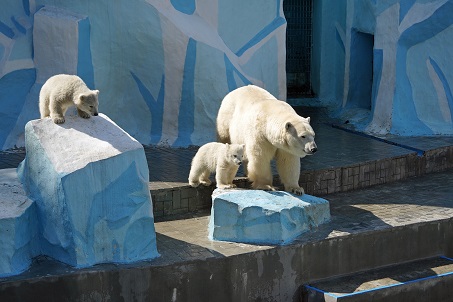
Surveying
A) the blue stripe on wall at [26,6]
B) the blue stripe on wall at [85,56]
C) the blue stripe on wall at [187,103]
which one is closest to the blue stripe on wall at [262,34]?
the blue stripe on wall at [187,103]

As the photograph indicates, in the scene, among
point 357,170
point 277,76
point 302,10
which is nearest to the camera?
point 357,170

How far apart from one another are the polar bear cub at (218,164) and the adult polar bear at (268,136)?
11.6 inches

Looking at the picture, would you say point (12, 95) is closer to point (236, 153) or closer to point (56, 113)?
point (56, 113)

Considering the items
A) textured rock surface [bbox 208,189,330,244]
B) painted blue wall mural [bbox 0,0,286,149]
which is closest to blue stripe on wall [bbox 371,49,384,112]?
painted blue wall mural [bbox 0,0,286,149]

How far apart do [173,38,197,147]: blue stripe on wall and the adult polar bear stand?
1.77m

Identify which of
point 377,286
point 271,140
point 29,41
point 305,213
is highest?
point 29,41

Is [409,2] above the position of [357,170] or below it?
above

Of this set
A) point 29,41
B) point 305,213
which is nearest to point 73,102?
point 305,213

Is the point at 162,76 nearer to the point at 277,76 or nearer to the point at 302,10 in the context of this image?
the point at 277,76

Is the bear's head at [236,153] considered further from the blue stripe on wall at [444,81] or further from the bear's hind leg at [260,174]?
the blue stripe on wall at [444,81]

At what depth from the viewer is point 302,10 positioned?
15.5 meters

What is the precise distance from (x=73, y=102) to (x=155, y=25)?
3.52 m

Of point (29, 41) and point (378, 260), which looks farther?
point (29, 41)

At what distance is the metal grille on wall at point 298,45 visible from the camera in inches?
608
